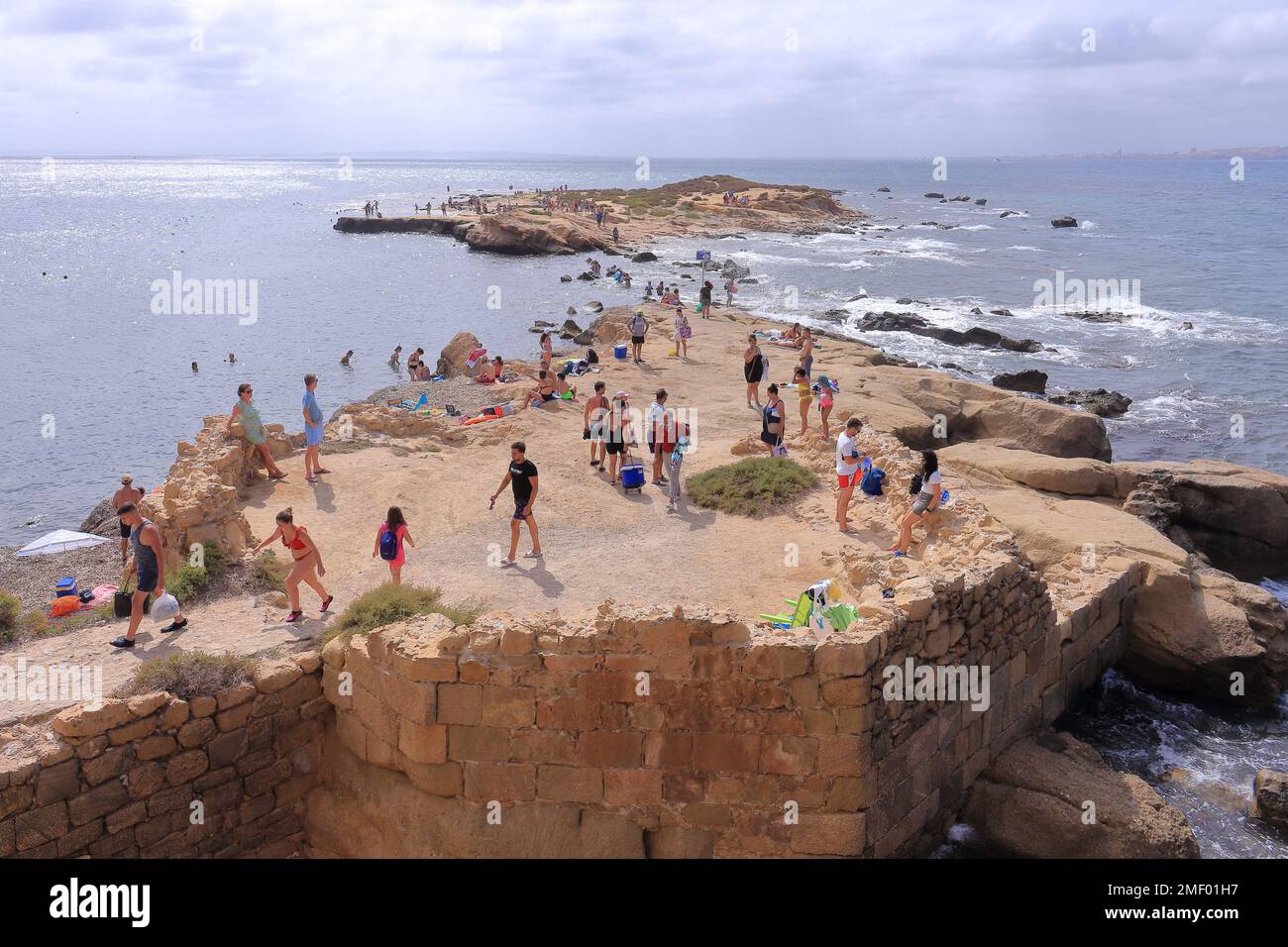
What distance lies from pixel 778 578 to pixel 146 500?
8434mm

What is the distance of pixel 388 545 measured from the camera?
36.7ft

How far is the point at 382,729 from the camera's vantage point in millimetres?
9195

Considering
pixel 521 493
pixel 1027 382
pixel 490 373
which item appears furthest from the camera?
pixel 1027 382

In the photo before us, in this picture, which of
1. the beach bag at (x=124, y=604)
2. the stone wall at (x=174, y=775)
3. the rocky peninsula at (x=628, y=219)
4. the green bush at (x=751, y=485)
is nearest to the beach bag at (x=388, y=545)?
the stone wall at (x=174, y=775)

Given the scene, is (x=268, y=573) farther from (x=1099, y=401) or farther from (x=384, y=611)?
(x=1099, y=401)

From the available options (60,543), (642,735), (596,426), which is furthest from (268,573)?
(60,543)

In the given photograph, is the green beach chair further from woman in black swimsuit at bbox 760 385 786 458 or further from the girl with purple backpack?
woman in black swimsuit at bbox 760 385 786 458

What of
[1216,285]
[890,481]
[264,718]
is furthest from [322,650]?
[1216,285]

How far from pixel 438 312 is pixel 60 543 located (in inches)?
1106

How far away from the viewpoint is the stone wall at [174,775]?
810 cm

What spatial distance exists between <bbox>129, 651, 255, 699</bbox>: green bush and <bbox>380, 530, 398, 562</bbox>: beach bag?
2.17m

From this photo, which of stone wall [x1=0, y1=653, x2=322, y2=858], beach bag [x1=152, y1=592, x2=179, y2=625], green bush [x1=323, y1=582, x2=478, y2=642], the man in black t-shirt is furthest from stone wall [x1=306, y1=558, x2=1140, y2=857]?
the man in black t-shirt

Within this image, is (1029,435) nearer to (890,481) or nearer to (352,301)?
(890,481)

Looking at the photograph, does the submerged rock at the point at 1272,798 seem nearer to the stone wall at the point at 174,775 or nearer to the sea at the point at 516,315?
the sea at the point at 516,315
